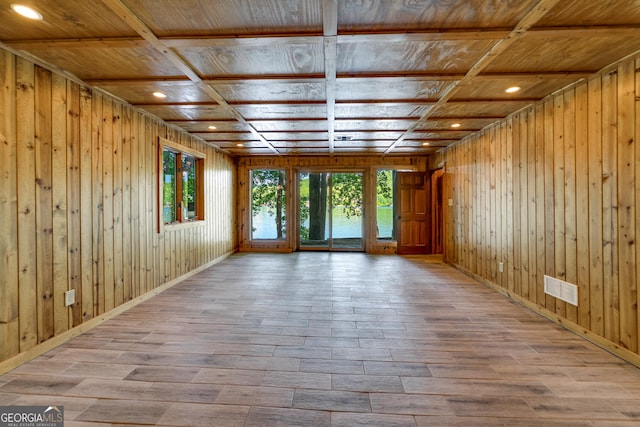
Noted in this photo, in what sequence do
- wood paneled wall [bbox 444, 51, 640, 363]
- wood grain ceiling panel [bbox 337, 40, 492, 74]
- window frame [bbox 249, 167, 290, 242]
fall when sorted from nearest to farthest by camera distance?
wood grain ceiling panel [bbox 337, 40, 492, 74] < wood paneled wall [bbox 444, 51, 640, 363] < window frame [bbox 249, 167, 290, 242]

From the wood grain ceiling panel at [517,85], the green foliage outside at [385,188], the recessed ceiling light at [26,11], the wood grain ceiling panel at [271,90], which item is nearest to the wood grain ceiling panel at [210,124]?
the wood grain ceiling panel at [271,90]

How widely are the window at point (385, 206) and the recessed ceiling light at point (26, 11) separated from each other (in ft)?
20.6

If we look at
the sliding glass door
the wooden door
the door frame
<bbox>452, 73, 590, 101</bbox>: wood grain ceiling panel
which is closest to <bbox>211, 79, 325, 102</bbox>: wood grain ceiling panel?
<bbox>452, 73, 590, 101</bbox>: wood grain ceiling panel

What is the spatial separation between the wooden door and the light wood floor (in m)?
3.40

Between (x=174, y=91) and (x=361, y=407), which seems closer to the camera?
(x=361, y=407)

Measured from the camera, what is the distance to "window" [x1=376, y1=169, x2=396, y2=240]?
7.07 m

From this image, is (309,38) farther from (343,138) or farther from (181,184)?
(181,184)

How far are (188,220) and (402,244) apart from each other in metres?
4.84

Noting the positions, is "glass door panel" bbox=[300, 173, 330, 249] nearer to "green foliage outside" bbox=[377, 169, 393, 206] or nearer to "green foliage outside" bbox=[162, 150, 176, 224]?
"green foliage outside" bbox=[377, 169, 393, 206]

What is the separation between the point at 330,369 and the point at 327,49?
2.35 metres

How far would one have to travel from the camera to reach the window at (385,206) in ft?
23.2

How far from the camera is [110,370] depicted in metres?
2.00

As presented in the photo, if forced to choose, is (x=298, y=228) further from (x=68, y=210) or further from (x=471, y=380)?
(x=471, y=380)

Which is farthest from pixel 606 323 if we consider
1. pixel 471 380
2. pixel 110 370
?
pixel 110 370
